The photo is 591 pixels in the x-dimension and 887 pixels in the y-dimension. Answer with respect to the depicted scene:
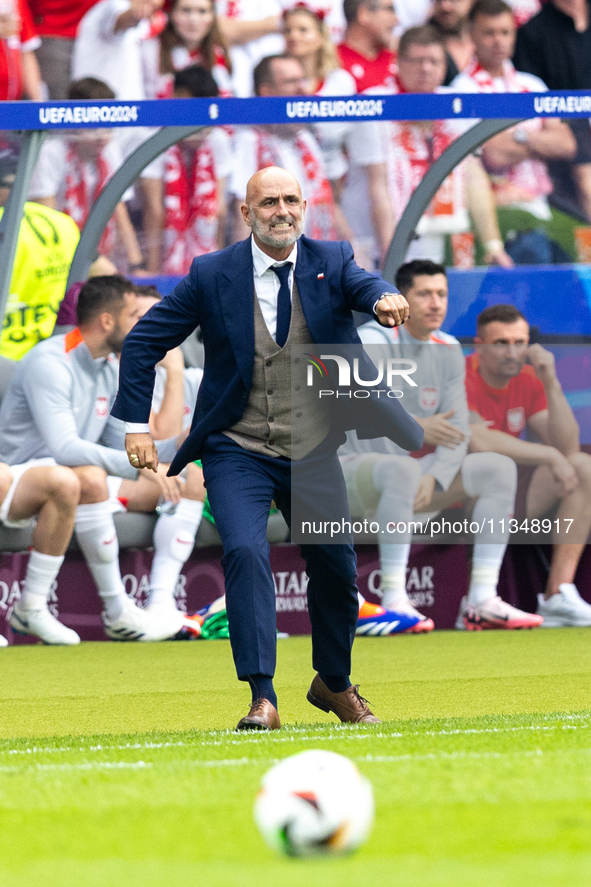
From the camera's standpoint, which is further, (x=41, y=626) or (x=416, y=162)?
(x=416, y=162)

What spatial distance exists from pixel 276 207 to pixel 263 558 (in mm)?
1127

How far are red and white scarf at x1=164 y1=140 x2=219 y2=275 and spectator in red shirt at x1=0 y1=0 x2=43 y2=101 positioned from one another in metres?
2.10

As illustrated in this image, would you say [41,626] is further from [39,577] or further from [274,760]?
[274,760]

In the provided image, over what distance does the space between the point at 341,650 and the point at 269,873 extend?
2337 mm

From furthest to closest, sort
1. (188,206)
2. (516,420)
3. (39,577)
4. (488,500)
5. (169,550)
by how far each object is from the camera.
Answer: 1. (188,206)
2. (516,420)
3. (488,500)
4. (169,550)
5. (39,577)

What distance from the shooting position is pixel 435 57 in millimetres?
9914

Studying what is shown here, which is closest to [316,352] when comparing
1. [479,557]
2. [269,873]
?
[269,873]

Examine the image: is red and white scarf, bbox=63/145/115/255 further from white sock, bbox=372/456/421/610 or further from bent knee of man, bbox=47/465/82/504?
white sock, bbox=372/456/421/610

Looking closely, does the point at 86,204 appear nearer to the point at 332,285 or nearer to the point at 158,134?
the point at 158,134

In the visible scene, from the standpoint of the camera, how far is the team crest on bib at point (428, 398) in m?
7.83

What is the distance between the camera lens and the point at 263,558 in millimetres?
4348

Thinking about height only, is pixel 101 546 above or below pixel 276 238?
below

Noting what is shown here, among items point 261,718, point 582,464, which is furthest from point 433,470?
point 261,718

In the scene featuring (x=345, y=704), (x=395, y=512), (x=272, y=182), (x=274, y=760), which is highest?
(x=272, y=182)
